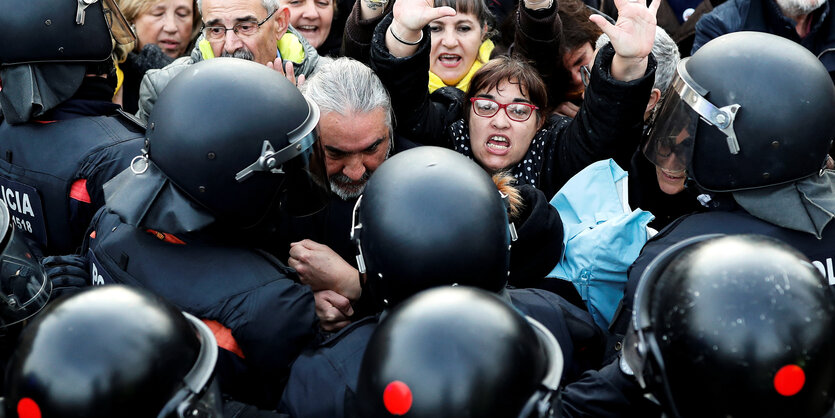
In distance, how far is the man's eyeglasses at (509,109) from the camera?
4148mm

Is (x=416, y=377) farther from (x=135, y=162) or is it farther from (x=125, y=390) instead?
(x=135, y=162)

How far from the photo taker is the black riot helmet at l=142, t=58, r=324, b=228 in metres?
2.61

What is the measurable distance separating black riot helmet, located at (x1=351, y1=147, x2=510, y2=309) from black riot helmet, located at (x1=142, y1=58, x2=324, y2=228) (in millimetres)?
437

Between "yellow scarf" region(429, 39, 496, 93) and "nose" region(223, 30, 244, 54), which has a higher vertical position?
"nose" region(223, 30, 244, 54)

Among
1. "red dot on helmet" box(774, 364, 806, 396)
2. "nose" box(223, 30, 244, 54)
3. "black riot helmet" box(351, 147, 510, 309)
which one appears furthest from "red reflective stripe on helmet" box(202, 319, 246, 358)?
"nose" box(223, 30, 244, 54)

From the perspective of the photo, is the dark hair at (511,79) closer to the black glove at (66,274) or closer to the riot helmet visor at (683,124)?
the riot helmet visor at (683,124)

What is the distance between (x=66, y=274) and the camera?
2.89 m

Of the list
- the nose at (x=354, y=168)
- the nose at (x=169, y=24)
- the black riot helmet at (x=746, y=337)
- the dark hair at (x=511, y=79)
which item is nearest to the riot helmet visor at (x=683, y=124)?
the black riot helmet at (x=746, y=337)

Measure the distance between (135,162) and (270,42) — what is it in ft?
6.40

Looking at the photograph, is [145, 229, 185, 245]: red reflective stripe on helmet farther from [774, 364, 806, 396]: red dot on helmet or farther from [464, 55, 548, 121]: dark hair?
[464, 55, 548, 121]: dark hair

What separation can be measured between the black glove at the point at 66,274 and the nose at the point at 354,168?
3.86 feet

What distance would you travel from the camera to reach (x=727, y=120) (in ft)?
9.10

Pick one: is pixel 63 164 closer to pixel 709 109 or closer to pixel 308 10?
pixel 308 10

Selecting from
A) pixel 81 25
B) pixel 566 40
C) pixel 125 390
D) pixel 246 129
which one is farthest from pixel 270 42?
pixel 125 390
